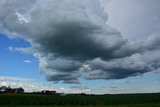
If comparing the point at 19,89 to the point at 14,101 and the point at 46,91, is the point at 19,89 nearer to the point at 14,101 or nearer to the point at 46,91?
the point at 46,91

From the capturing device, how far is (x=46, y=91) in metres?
165

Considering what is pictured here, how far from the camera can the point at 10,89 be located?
17975 centimetres

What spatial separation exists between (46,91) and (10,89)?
96.4 feet

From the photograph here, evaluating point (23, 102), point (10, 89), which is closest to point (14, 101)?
point (23, 102)

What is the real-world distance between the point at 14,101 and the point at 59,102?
1231 centimetres

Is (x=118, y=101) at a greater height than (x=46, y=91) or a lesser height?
lesser

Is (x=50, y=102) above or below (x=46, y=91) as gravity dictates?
below

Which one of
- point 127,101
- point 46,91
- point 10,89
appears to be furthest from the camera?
point 10,89

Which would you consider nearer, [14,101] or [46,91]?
[14,101]

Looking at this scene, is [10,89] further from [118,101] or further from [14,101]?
[118,101]

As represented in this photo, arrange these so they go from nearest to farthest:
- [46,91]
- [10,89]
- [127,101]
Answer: [127,101]
[46,91]
[10,89]

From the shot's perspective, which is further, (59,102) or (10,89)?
(10,89)

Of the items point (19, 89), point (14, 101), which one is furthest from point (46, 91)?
point (14, 101)

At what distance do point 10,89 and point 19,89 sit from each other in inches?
252
